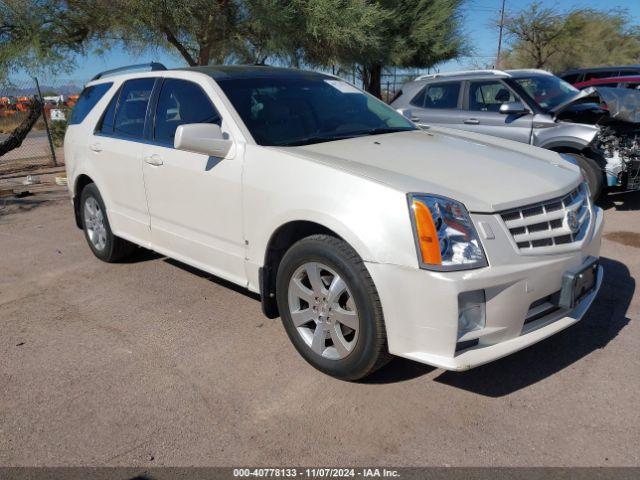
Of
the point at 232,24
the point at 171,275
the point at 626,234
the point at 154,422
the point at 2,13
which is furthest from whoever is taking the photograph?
the point at 232,24

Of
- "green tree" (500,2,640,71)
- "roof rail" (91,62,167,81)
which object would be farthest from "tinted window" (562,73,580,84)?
"green tree" (500,2,640,71)

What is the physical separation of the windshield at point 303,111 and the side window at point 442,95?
3.87m

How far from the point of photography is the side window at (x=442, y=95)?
26.8 feet

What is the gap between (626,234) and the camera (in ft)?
19.7

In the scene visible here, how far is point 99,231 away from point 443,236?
3.93 m

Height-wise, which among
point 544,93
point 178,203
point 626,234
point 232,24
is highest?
point 232,24

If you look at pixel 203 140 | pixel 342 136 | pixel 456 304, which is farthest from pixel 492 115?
pixel 456 304

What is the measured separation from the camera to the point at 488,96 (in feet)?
25.8

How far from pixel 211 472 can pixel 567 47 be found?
37830mm

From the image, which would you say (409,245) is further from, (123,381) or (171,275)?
(171,275)

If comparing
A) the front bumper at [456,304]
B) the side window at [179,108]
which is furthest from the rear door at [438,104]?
the front bumper at [456,304]

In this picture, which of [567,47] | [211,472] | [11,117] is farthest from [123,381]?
[567,47]

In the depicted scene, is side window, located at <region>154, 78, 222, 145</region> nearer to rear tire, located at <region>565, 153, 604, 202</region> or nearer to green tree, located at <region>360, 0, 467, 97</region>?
rear tire, located at <region>565, 153, 604, 202</region>

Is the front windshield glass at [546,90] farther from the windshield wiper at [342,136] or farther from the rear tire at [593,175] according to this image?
the windshield wiper at [342,136]
